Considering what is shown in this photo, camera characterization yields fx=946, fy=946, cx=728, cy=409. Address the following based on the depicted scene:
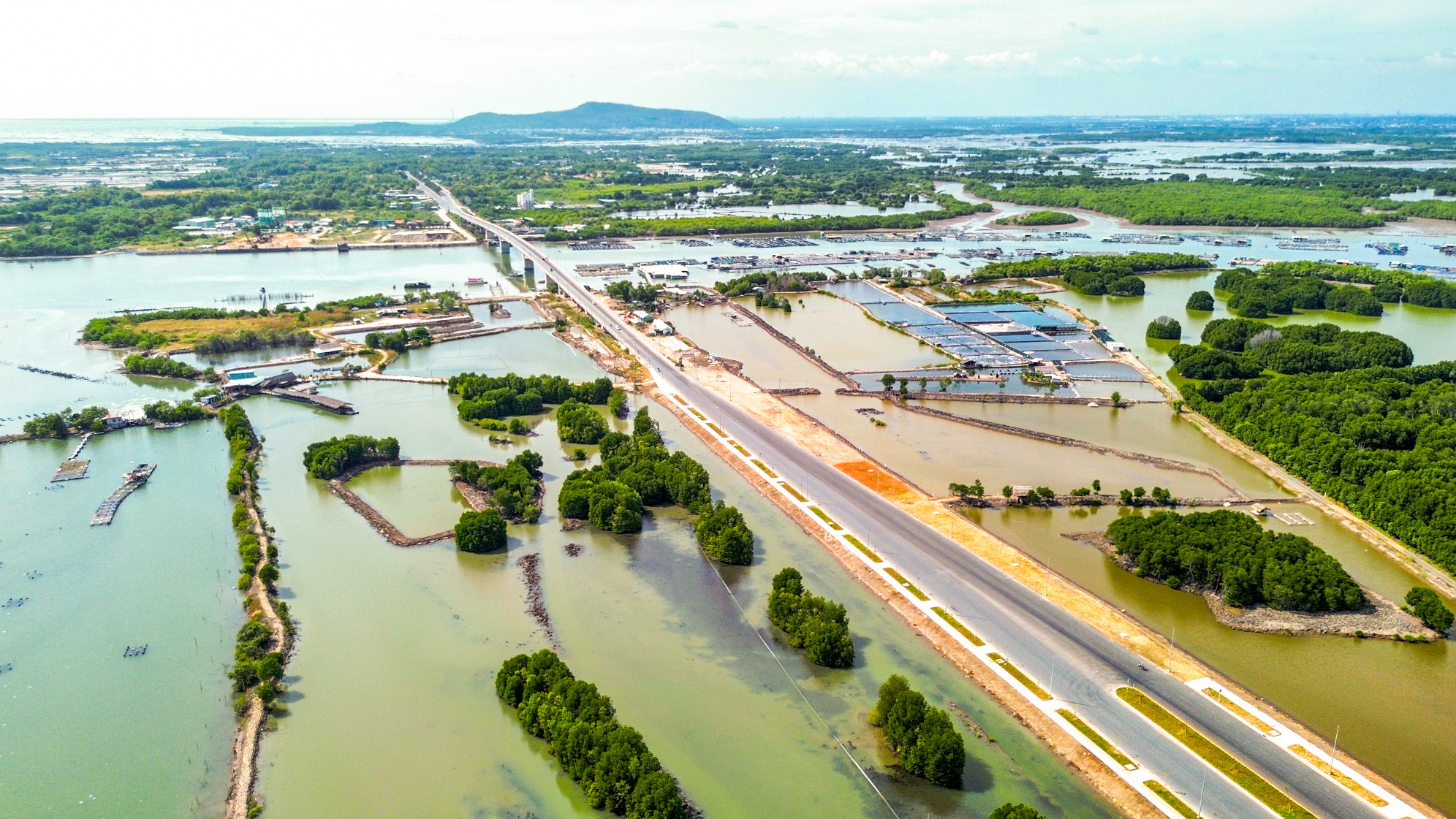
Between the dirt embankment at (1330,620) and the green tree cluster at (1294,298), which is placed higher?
the green tree cluster at (1294,298)

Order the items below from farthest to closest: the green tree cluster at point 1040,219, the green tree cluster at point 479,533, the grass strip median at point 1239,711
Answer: the green tree cluster at point 1040,219
the green tree cluster at point 479,533
the grass strip median at point 1239,711

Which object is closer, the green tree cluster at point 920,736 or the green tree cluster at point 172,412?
the green tree cluster at point 920,736

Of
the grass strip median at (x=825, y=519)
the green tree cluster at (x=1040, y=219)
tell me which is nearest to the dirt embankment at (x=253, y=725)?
the grass strip median at (x=825, y=519)

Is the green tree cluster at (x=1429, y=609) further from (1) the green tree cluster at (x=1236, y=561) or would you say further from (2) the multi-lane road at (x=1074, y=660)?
(2) the multi-lane road at (x=1074, y=660)

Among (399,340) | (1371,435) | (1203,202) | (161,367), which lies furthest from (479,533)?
(1203,202)

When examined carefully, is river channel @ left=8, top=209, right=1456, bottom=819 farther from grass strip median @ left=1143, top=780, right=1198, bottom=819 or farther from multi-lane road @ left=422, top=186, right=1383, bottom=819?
multi-lane road @ left=422, top=186, right=1383, bottom=819

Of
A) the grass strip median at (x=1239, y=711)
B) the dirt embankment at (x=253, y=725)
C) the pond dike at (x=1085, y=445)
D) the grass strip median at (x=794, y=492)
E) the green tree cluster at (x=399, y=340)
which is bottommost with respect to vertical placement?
the dirt embankment at (x=253, y=725)

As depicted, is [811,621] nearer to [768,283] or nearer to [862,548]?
[862,548]
